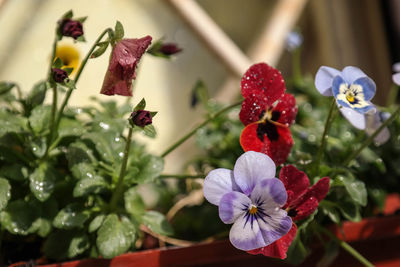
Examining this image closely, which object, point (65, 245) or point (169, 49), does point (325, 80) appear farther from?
point (65, 245)

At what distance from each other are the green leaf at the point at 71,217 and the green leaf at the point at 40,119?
12cm

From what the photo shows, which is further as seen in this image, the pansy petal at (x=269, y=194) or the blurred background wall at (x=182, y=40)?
the blurred background wall at (x=182, y=40)

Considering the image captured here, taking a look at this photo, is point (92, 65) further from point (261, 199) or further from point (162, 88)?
point (261, 199)

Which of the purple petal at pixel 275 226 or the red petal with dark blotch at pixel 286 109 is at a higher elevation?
the red petal with dark blotch at pixel 286 109

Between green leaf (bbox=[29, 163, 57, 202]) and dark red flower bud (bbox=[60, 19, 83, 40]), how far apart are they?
0.19 metres

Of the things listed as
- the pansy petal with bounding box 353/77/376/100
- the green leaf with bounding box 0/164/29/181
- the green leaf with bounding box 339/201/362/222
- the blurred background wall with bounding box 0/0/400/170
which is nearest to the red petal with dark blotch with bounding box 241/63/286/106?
the pansy petal with bounding box 353/77/376/100

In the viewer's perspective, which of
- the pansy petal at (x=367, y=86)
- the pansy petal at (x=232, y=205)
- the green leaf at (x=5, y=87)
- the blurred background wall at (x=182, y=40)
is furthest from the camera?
the blurred background wall at (x=182, y=40)

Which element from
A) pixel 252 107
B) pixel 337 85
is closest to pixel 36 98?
pixel 252 107

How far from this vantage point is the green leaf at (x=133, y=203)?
64 cm

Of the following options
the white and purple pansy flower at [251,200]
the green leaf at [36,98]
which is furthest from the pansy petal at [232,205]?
the green leaf at [36,98]

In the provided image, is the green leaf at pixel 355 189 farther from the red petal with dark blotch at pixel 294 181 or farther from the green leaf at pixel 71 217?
the green leaf at pixel 71 217

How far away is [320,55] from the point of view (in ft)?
4.70

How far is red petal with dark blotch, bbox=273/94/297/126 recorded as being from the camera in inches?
24.2

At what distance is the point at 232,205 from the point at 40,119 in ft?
1.04
